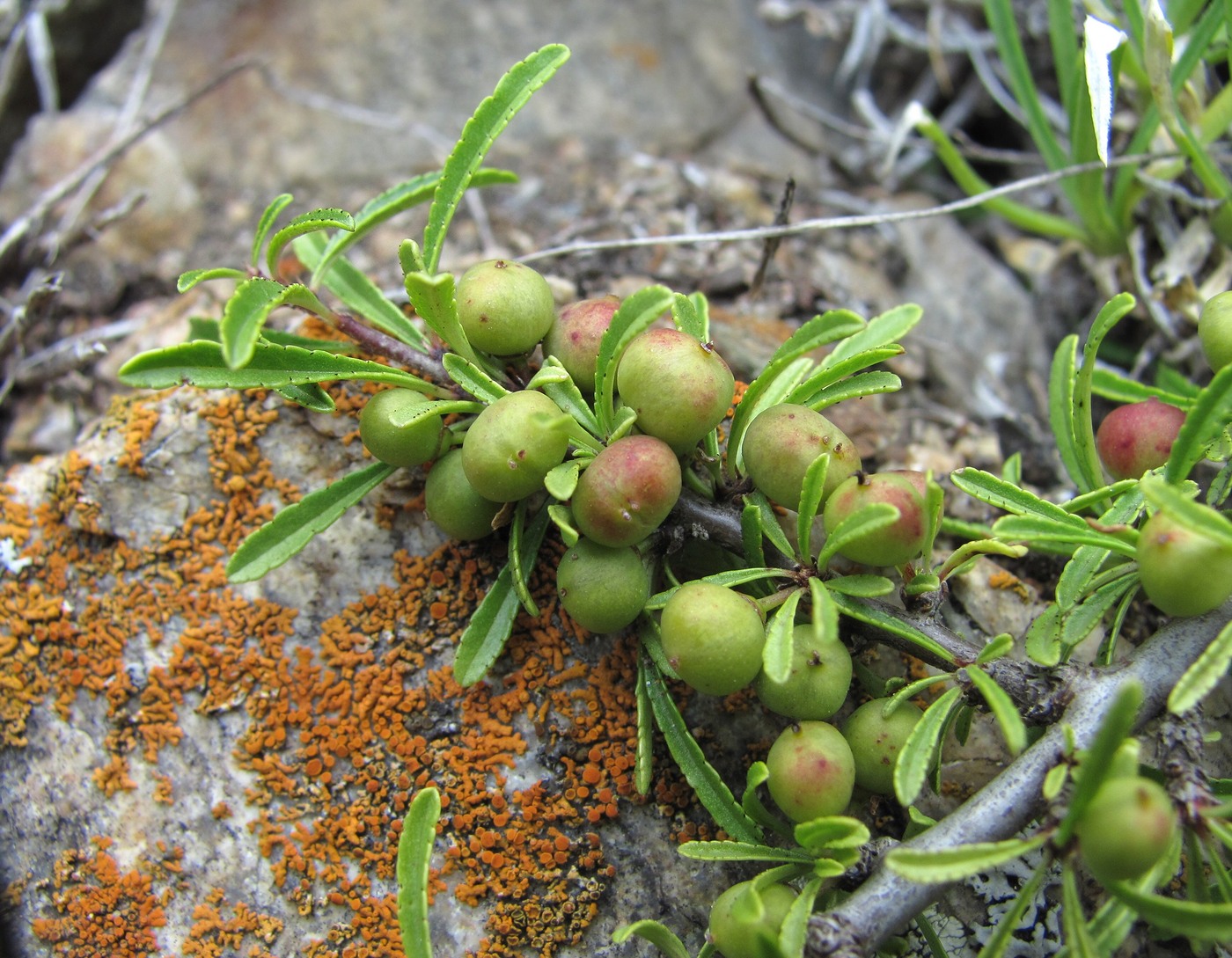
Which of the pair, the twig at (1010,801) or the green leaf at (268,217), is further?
the green leaf at (268,217)

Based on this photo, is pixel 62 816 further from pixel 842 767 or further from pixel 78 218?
pixel 78 218

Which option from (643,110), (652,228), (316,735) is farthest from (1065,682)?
(643,110)

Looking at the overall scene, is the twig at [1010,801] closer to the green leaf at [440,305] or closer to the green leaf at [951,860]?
the green leaf at [951,860]

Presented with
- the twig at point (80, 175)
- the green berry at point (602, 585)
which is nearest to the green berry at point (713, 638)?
the green berry at point (602, 585)

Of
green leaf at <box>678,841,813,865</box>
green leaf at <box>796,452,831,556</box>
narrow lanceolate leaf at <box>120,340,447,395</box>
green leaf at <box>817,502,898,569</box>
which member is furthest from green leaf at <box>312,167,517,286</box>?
green leaf at <box>678,841,813,865</box>

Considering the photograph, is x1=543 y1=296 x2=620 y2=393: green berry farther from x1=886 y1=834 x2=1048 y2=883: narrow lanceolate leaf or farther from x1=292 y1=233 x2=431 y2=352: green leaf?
x1=886 y1=834 x2=1048 y2=883: narrow lanceolate leaf

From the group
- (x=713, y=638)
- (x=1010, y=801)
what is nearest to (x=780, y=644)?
(x=713, y=638)
